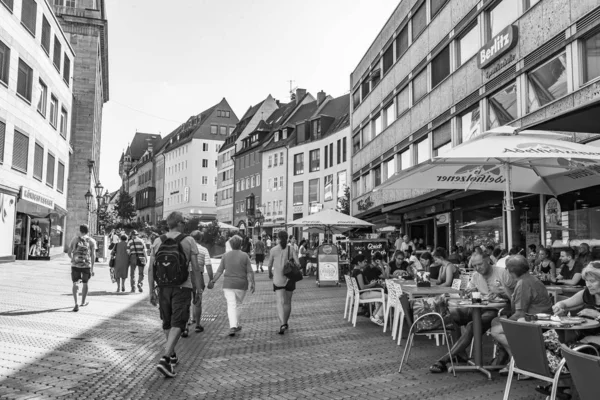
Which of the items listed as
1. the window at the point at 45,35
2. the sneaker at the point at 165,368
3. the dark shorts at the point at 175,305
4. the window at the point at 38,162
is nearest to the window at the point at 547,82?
the dark shorts at the point at 175,305

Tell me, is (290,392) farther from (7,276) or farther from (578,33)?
(7,276)

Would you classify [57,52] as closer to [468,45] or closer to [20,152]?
[20,152]

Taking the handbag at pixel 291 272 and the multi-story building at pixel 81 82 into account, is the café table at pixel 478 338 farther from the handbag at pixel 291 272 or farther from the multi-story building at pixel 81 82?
the multi-story building at pixel 81 82

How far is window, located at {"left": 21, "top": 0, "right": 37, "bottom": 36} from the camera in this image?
84.5 feet

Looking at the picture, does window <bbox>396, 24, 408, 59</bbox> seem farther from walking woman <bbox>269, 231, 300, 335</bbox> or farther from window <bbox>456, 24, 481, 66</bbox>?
walking woman <bbox>269, 231, 300, 335</bbox>

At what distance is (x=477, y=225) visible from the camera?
2153cm

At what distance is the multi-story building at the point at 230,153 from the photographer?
76.4m

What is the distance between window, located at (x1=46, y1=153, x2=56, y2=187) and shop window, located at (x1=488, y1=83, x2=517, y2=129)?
23.7 meters

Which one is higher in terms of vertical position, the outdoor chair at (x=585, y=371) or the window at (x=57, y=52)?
the window at (x=57, y=52)

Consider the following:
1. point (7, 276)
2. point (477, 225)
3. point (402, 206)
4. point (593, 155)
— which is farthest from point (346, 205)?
point (593, 155)

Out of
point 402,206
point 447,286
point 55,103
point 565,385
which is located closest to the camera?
point 565,385

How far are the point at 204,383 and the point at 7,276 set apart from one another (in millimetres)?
15744

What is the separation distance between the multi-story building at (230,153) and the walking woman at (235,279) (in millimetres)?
66341

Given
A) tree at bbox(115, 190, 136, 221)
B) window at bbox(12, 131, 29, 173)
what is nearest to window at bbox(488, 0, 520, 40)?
window at bbox(12, 131, 29, 173)
